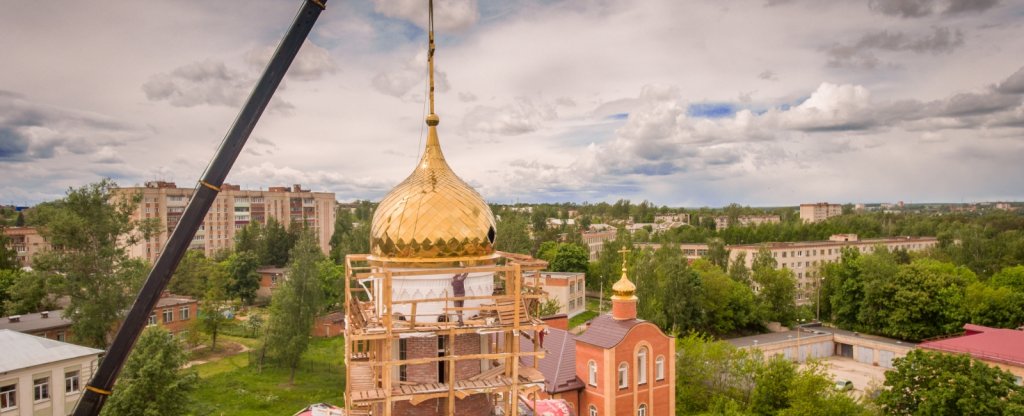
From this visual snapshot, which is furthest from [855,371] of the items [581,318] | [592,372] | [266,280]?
[266,280]

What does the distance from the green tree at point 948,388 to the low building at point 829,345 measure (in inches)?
622

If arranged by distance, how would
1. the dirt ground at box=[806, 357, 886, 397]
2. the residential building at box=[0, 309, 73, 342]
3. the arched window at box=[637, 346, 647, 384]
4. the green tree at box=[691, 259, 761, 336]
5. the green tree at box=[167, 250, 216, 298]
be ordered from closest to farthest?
the arched window at box=[637, 346, 647, 384]
the residential building at box=[0, 309, 73, 342]
the dirt ground at box=[806, 357, 886, 397]
the green tree at box=[691, 259, 761, 336]
the green tree at box=[167, 250, 216, 298]

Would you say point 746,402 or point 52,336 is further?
point 52,336

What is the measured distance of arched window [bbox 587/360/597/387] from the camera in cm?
2109

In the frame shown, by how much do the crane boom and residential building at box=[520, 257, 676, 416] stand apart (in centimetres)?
1227

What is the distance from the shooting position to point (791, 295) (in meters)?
44.5

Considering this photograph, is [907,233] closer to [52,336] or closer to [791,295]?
[791,295]

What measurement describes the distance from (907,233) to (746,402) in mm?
87316

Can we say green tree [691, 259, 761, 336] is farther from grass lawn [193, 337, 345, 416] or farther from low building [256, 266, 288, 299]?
low building [256, 266, 288, 299]

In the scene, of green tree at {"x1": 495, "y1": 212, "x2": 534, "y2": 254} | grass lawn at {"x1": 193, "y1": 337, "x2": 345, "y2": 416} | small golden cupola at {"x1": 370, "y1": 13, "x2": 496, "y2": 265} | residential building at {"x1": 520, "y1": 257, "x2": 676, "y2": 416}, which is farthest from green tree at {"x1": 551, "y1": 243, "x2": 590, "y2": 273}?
small golden cupola at {"x1": 370, "y1": 13, "x2": 496, "y2": 265}

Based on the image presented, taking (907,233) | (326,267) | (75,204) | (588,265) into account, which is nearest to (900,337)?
(588,265)

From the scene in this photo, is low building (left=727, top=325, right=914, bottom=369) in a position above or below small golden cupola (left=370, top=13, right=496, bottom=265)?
below

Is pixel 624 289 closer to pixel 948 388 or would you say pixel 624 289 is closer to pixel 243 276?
pixel 948 388

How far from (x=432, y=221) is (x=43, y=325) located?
27.8 meters
